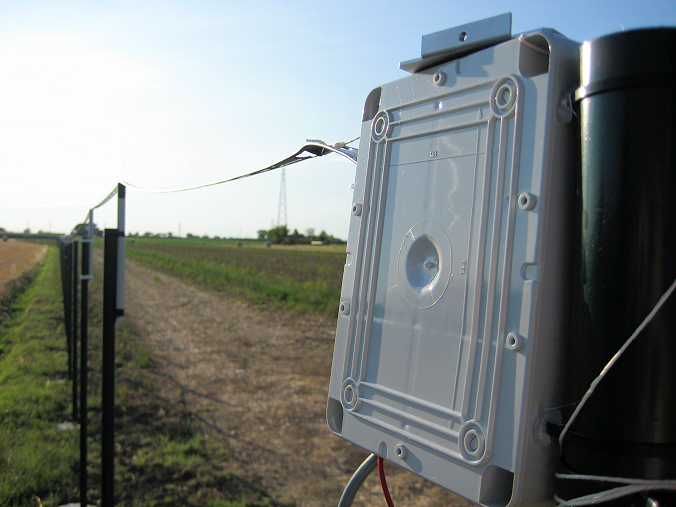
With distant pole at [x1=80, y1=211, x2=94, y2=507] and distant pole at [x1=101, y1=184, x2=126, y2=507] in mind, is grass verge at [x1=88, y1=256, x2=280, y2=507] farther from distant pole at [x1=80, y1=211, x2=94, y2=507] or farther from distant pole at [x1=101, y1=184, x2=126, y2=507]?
distant pole at [x1=101, y1=184, x2=126, y2=507]

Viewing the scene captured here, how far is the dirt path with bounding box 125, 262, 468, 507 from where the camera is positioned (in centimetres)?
441

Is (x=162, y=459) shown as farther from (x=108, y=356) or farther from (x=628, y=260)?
(x=628, y=260)

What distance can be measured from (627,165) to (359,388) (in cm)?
86


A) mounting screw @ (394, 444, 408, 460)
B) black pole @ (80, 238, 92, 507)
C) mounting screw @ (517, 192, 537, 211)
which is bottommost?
black pole @ (80, 238, 92, 507)

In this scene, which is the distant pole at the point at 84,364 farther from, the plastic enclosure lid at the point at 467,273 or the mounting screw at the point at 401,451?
the mounting screw at the point at 401,451

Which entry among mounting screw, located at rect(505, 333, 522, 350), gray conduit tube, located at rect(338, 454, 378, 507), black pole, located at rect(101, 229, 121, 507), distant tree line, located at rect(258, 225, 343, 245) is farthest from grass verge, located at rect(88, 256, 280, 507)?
distant tree line, located at rect(258, 225, 343, 245)

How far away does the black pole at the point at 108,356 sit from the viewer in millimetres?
2549

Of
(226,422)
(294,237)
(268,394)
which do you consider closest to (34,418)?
(226,422)

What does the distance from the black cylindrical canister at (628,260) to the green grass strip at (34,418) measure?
4323 millimetres

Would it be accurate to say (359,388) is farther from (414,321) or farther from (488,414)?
(488,414)

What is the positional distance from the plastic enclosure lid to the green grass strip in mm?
3847

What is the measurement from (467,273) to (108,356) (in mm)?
2089

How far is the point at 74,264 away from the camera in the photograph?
5180mm

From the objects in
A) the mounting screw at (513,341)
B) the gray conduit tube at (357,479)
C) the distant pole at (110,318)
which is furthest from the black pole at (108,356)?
the mounting screw at (513,341)
